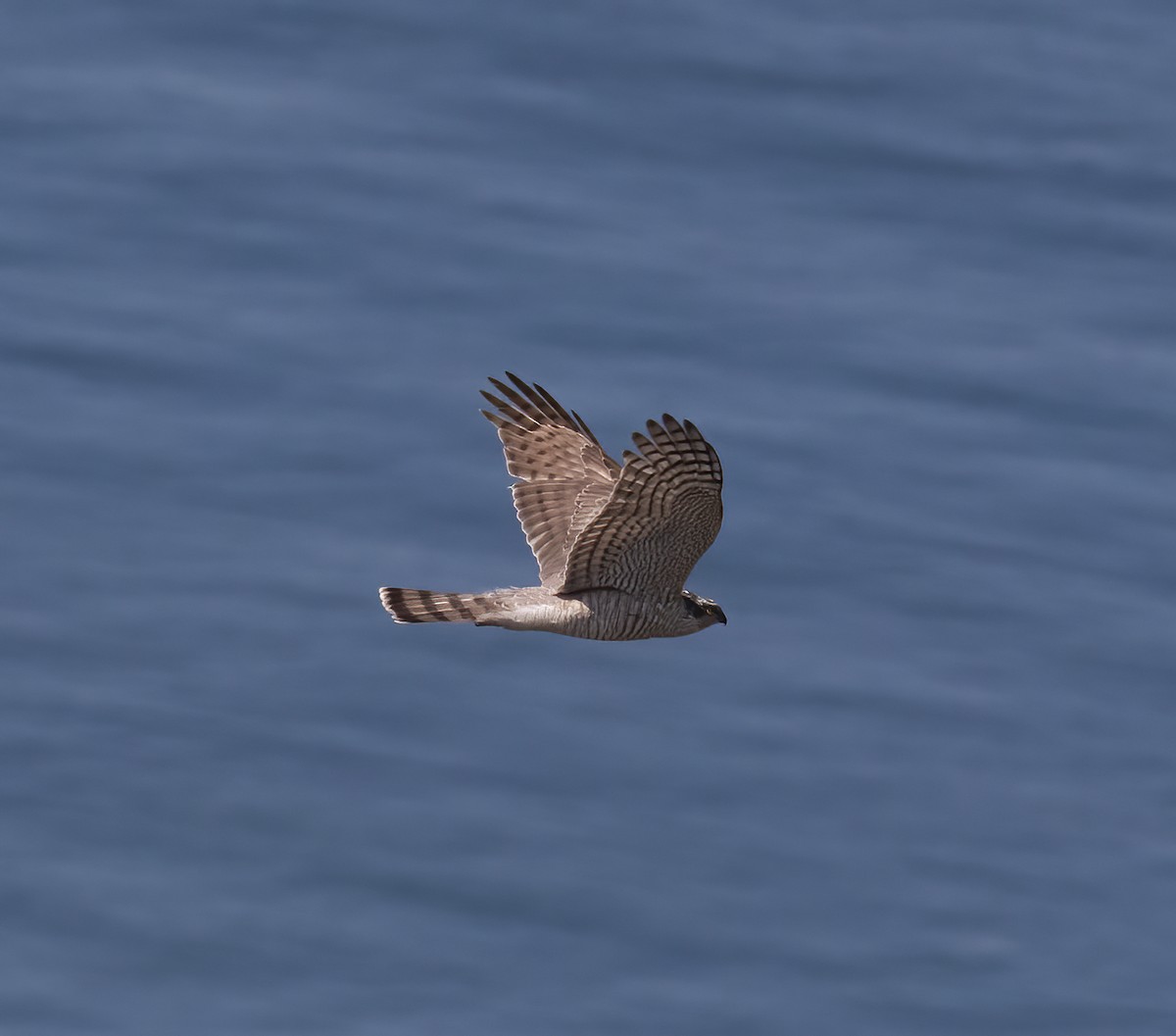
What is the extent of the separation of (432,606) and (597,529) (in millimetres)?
984

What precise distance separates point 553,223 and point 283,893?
12622 mm

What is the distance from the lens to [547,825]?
99.5 ft

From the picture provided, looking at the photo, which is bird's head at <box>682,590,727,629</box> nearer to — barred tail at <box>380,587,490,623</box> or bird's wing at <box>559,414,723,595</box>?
bird's wing at <box>559,414,723,595</box>

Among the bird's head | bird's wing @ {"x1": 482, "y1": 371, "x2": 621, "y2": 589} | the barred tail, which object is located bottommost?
the barred tail

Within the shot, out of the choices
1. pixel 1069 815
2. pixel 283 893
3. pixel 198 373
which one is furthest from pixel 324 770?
pixel 1069 815

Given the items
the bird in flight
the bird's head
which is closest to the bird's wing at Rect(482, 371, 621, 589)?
the bird in flight

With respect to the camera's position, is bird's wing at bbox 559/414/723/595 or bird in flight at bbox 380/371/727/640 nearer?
bird's wing at bbox 559/414/723/595

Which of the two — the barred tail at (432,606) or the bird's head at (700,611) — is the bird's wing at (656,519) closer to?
the bird's head at (700,611)

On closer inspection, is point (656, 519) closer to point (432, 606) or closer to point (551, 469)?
point (432, 606)

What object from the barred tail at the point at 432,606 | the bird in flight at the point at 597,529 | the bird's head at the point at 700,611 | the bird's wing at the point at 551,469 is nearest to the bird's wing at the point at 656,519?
the bird in flight at the point at 597,529

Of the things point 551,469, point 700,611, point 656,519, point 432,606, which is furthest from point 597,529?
point 551,469

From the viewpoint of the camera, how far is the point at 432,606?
13508mm

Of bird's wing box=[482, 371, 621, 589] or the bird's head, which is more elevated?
bird's wing box=[482, 371, 621, 589]

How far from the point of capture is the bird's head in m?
14.0
